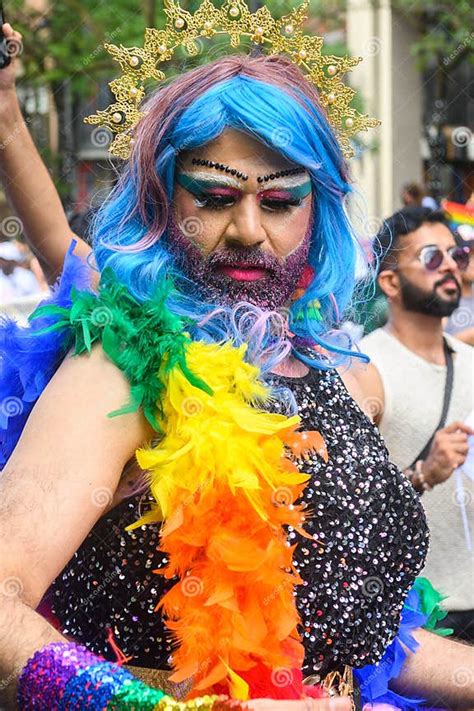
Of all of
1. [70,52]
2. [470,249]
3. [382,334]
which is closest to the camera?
[382,334]

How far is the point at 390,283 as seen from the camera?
4.17 m

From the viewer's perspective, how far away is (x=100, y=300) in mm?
1656

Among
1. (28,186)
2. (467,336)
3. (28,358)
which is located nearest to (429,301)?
(467,336)

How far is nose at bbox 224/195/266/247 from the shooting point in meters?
1.73

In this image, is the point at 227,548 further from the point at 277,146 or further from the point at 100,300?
the point at 277,146

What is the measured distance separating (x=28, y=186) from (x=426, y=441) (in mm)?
1780

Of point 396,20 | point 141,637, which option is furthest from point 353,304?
point 396,20

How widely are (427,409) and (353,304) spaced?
1622mm

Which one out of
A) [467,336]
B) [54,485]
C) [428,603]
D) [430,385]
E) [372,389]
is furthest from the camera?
[467,336]

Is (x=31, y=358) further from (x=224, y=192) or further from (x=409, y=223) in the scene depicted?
(x=409, y=223)

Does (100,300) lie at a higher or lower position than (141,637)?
higher

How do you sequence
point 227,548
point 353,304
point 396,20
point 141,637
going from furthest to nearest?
point 396,20 < point 353,304 < point 141,637 < point 227,548

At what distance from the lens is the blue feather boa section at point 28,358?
1677 mm

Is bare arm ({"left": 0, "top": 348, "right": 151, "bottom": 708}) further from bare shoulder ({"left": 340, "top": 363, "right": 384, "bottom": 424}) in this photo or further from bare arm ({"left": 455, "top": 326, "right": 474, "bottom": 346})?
bare arm ({"left": 455, "top": 326, "right": 474, "bottom": 346})
